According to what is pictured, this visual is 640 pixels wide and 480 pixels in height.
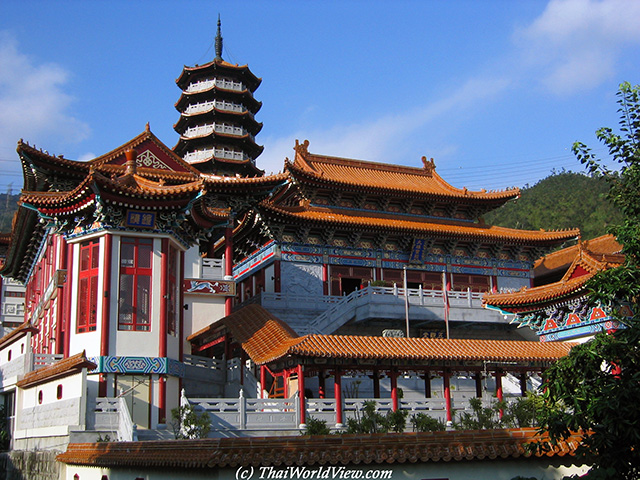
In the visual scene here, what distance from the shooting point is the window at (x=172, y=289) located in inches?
762

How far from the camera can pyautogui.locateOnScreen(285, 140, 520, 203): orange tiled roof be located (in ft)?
111

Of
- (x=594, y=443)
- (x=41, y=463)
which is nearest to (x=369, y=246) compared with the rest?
(x=41, y=463)

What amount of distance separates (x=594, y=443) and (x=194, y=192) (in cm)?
1280

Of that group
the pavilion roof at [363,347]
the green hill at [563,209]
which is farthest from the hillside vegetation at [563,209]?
the pavilion roof at [363,347]

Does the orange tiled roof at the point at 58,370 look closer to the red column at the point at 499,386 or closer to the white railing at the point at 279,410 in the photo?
the white railing at the point at 279,410

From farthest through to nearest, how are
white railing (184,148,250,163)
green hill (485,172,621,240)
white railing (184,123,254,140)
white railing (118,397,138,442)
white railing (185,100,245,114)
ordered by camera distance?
green hill (485,172,621,240)
white railing (185,100,245,114)
white railing (184,123,254,140)
white railing (184,148,250,163)
white railing (118,397,138,442)

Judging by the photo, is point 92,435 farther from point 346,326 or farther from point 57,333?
point 346,326

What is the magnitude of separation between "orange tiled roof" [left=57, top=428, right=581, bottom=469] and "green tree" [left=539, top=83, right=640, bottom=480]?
885 mm

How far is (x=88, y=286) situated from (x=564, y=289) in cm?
1389

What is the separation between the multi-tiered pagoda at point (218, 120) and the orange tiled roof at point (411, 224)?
47.7 feet

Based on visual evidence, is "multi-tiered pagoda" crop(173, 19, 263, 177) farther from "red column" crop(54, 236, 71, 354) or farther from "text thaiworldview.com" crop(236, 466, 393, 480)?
"text thaiworldview.com" crop(236, 466, 393, 480)

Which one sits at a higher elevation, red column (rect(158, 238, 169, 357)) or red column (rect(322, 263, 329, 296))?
red column (rect(322, 263, 329, 296))

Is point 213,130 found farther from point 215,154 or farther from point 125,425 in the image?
point 125,425

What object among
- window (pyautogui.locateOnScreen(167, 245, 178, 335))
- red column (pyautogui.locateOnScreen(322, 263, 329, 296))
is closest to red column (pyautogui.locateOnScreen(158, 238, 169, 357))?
window (pyautogui.locateOnScreen(167, 245, 178, 335))
